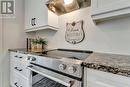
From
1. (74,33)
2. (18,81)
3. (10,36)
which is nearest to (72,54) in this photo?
(74,33)

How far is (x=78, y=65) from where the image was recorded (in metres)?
0.97

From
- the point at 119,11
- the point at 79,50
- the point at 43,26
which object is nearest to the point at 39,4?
the point at 43,26

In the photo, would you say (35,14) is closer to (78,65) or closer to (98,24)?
(98,24)

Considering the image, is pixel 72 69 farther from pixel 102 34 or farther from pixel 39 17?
pixel 39 17

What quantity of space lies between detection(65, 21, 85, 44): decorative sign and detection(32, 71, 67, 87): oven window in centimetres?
64

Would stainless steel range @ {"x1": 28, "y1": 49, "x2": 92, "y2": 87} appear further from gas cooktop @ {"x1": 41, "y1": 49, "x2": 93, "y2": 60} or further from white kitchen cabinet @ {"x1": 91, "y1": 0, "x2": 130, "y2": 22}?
white kitchen cabinet @ {"x1": 91, "y1": 0, "x2": 130, "y2": 22}

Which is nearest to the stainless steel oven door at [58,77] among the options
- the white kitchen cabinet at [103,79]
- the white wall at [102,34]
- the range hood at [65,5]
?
the white kitchen cabinet at [103,79]

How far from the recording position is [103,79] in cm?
81

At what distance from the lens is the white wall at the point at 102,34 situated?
1.29 m

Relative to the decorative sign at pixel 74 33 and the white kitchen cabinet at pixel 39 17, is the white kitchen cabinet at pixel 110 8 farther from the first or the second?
the white kitchen cabinet at pixel 39 17

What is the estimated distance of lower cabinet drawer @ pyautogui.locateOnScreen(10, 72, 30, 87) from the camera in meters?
1.76

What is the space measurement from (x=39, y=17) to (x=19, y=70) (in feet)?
2.71

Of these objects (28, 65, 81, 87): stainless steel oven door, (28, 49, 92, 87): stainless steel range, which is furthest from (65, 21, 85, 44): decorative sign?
(28, 65, 81, 87): stainless steel oven door

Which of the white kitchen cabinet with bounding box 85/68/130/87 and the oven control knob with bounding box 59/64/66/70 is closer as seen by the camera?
the white kitchen cabinet with bounding box 85/68/130/87
